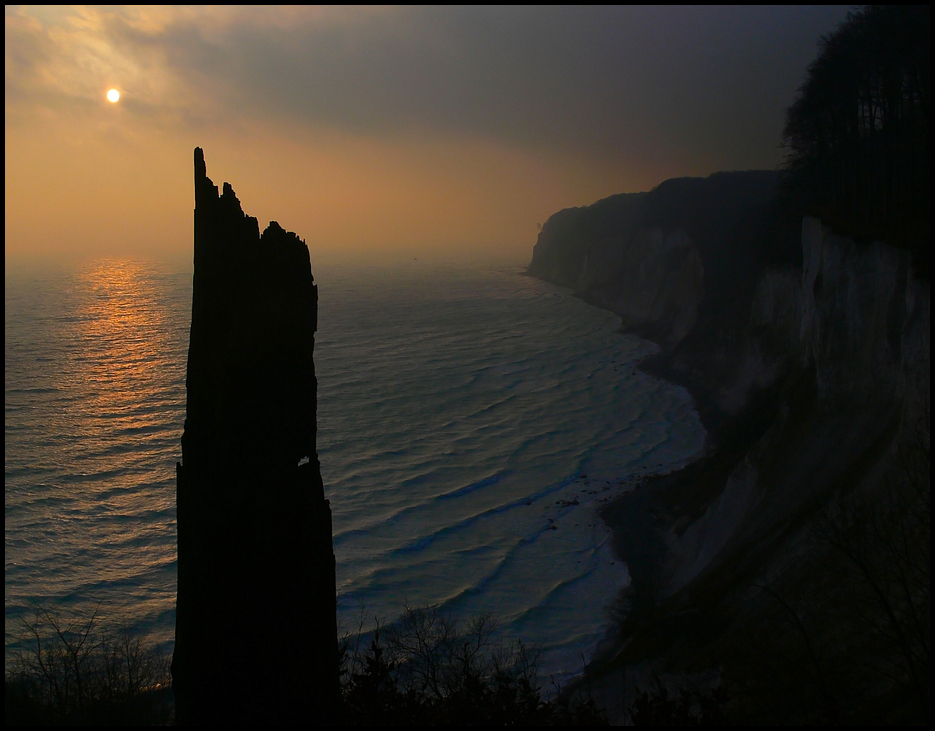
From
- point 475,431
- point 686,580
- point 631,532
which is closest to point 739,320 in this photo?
point 475,431

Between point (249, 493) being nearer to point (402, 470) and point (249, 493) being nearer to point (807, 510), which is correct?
point (807, 510)

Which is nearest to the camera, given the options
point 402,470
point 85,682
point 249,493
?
point 249,493

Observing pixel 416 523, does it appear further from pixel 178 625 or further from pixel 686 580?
pixel 178 625

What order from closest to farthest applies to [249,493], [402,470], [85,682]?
[249,493] → [85,682] → [402,470]

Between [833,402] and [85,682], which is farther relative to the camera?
[833,402]

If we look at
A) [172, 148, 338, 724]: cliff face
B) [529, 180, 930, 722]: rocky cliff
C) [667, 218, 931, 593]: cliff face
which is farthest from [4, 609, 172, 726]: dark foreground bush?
[667, 218, 931, 593]: cliff face

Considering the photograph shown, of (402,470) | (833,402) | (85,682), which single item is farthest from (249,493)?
(402,470)
